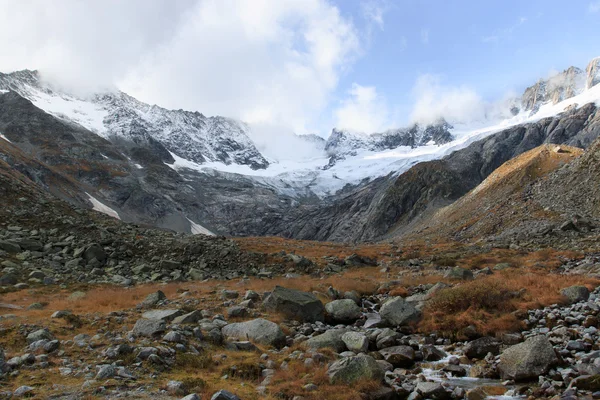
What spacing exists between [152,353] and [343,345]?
704 centimetres

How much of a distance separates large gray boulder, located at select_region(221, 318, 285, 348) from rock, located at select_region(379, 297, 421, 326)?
5.55 m

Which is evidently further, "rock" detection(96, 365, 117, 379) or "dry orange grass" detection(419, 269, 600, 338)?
"dry orange grass" detection(419, 269, 600, 338)

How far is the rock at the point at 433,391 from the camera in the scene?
11.1 metres

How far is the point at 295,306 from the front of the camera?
63.0ft

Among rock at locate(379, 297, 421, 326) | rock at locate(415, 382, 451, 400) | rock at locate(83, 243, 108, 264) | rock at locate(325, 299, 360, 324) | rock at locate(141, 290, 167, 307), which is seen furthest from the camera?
rock at locate(83, 243, 108, 264)

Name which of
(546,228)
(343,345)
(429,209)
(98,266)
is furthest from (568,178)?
(429,209)

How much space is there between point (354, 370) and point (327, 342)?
3.10m

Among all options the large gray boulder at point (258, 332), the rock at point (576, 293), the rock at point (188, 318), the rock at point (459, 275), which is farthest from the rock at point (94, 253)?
the rock at point (576, 293)

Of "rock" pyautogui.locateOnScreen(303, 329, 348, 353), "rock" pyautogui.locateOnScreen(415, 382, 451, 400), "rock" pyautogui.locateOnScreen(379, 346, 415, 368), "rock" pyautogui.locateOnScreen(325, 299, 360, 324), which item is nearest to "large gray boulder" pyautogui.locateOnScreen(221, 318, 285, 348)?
"rock" pyautogui.locateOnScreen(303, 329, 348, 353)

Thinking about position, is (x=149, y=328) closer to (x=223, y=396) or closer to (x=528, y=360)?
(x=223, y=396)

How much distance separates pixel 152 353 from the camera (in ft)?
39.6

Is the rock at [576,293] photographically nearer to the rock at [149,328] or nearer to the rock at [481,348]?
the rock at [481,348]

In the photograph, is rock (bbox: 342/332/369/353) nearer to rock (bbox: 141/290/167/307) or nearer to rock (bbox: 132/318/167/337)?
rock (bbox: 132/318/167/337)

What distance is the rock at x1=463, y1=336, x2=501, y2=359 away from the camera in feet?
47.3
